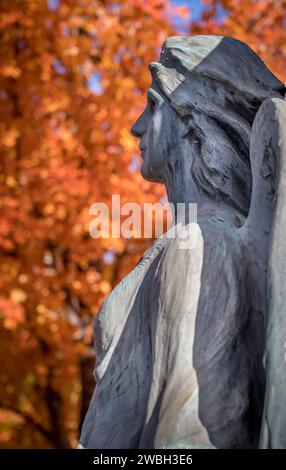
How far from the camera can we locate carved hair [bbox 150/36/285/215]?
2.30 meters

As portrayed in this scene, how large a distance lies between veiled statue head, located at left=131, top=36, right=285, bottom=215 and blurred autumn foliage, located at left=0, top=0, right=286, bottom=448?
4.22m

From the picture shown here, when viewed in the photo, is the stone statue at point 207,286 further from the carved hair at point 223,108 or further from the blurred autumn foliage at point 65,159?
the blurred autumn foliage at point 65,159

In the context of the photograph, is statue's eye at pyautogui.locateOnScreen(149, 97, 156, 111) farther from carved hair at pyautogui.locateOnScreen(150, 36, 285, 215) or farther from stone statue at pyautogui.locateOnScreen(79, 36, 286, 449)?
carved hair at pyautogui.locateOnScreen(150, 36, 285, 215)

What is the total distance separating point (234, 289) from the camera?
6.48ft

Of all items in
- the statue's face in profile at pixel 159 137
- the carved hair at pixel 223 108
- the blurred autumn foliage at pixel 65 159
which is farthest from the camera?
the blurred autumn foliage at pixel 65 159

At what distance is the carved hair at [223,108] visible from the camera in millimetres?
2301

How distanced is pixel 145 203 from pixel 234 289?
483 centimetres

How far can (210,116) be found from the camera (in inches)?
92.3

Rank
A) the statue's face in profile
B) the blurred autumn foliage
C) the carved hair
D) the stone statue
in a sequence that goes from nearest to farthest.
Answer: the stone statue < the carved hair < the statue's face in profile < the blurred autumn foliage

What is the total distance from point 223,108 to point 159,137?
9.6 inches

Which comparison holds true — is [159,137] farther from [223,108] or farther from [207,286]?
[207,286]

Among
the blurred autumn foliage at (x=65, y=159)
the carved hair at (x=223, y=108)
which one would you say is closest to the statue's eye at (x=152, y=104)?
the carved hair at (x=223, y=108)

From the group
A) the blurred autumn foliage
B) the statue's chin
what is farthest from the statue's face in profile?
the blurred autumn foliage

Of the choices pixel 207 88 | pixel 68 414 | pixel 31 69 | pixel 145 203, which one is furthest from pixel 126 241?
pixel 207 88
